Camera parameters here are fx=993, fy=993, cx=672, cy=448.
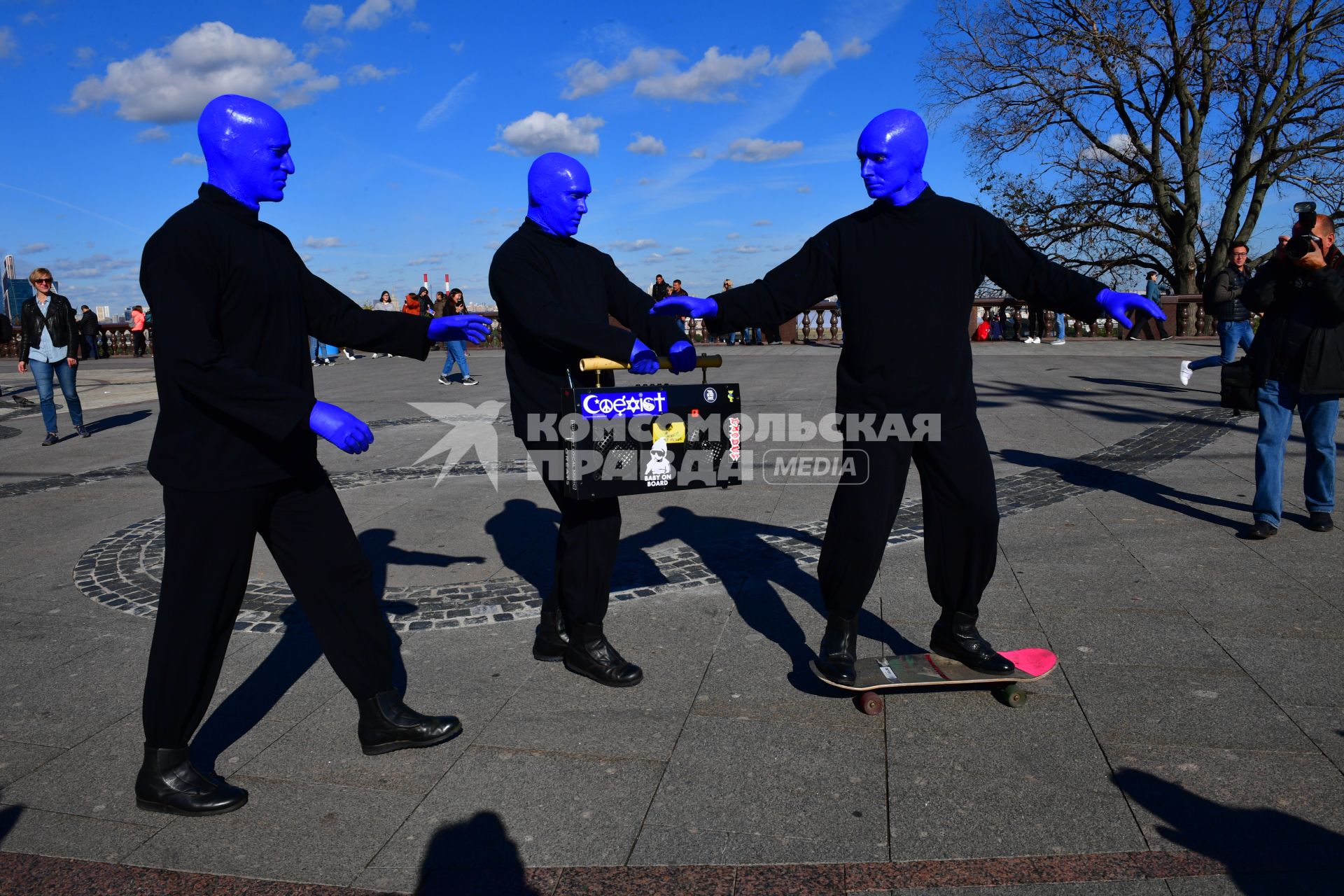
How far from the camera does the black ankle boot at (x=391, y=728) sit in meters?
3.33

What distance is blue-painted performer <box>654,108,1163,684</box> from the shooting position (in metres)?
3.40

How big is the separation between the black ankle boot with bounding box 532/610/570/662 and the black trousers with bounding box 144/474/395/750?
92cm

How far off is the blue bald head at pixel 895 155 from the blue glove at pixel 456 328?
1.46 metres

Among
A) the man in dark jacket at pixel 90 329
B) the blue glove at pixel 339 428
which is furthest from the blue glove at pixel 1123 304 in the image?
the man in dark jacket at pixel 90 329

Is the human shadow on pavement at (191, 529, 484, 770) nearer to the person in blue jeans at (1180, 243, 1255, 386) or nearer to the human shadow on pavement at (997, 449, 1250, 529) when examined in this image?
the human shadow on pavement at (997, 449, 1250, 529)

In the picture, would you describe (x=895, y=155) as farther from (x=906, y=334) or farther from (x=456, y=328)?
(x=456, y=328)

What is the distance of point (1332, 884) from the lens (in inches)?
94.7

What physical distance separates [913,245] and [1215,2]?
29017mm

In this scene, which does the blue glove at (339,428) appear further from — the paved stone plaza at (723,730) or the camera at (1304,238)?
the camera at (1304,238)

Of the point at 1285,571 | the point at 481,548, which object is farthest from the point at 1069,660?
the point at 481,548

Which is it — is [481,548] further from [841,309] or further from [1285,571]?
[1285,571]

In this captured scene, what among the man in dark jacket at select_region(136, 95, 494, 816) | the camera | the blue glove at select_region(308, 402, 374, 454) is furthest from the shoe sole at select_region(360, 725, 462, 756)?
the camera

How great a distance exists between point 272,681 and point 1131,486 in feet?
19.8

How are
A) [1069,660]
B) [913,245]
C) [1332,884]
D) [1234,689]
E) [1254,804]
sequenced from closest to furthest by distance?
1. [1332,884]
2. [1254,804]
3. [913,245]
4. [1234,689]
5. [1069,660]
